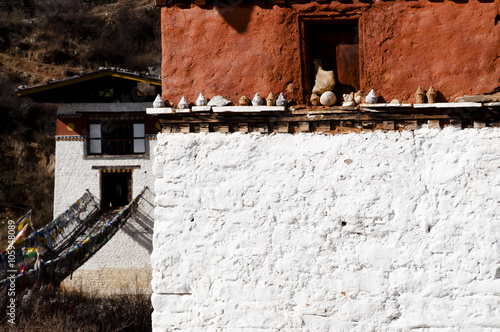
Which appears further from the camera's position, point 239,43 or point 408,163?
point 239,43

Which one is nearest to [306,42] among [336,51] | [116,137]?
[336,51]

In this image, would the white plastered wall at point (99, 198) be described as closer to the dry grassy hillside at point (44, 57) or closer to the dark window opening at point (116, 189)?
the dark window opening at point (116, 189)

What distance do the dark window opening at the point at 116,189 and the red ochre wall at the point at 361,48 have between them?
36.6 ft

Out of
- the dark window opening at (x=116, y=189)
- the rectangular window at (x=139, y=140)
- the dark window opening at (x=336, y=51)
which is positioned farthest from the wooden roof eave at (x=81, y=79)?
the dark window opening at (x=336, y=51)

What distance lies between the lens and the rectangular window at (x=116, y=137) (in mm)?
15355

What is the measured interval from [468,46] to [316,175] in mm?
2057

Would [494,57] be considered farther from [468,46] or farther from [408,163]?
[408,163]

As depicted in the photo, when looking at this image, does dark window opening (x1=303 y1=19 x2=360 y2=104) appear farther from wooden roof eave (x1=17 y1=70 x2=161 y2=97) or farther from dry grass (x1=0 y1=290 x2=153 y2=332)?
wooden roof eave (x1=17 y1=70 x2=161 y2=97)

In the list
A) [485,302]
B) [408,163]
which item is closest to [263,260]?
[408,163]

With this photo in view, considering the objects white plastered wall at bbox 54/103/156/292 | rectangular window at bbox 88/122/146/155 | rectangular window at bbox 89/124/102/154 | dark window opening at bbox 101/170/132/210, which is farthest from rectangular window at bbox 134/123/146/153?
rectangular window at bbox 89/124/102/154

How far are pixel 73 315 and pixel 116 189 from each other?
26.0 ft

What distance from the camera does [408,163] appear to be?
4367 mm

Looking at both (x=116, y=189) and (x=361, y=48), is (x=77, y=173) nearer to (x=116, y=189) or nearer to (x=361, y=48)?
(x=116, y=189)

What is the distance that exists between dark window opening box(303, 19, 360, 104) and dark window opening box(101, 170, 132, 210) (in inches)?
460
